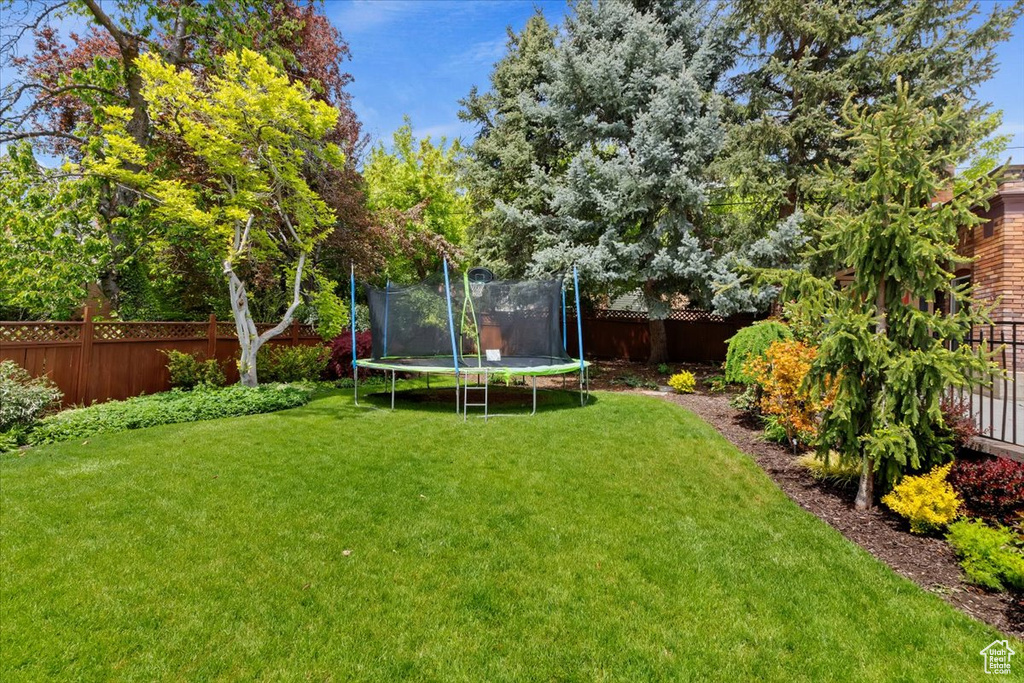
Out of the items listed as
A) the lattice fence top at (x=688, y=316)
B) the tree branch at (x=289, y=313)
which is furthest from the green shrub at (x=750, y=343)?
the lattice fence top at (x=688, y=316)

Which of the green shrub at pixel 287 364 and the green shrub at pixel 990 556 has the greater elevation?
the green shrub at pixel 287 364

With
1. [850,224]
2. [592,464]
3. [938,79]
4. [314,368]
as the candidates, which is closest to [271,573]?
[592,464]

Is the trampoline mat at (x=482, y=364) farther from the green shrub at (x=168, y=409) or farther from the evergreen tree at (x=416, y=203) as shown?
the evergreen tree at (x=416, y=203)

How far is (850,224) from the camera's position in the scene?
A: 3.88m

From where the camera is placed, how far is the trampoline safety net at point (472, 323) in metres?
8.34

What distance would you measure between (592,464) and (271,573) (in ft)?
10.1

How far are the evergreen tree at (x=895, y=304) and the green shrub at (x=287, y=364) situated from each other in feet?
27.3

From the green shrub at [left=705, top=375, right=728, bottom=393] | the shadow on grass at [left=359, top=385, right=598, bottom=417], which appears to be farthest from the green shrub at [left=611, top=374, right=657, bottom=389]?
the shadow on grass at [left=359, top=385, right=598, bottom=417]

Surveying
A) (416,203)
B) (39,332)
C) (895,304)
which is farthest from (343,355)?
(895,304)

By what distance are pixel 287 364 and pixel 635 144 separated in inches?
308

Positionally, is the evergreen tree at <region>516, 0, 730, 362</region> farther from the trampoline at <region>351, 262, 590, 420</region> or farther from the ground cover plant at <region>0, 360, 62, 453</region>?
the ground cover plant at <region>0, 360, 62, 453</region>

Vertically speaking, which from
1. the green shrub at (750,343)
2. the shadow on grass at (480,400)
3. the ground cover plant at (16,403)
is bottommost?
the shadow on grass at (480,400)

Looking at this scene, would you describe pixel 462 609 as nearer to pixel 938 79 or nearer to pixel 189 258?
pixel 189 258

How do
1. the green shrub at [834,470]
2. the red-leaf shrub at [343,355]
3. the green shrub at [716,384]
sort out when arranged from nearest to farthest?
1. the green shrub at [834,470]
2. the green shrub at [716,384]
3. the red-leaf shrub at [343,355]
